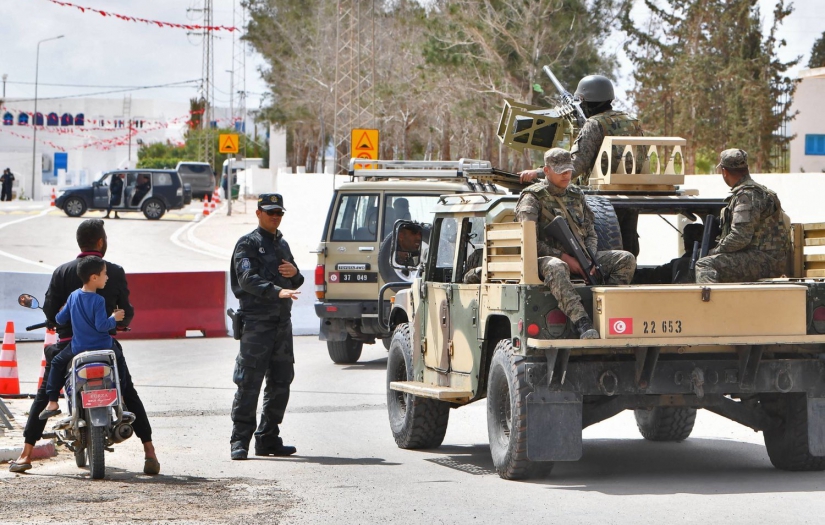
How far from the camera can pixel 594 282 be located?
868 centimetres

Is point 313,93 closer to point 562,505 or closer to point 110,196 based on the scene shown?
point 110,196

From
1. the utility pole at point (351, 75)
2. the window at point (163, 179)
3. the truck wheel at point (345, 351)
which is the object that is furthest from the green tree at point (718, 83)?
the truck wheel at point (345, 351)

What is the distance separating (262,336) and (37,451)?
6.01 ft

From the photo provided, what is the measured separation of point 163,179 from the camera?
51.5 m

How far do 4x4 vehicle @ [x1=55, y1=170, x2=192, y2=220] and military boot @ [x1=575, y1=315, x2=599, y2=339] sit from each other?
43.5 metres

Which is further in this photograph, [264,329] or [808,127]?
[808,127]

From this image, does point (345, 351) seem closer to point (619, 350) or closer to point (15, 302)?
point (15, 302)

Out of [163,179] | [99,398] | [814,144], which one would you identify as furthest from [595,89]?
[163,179]

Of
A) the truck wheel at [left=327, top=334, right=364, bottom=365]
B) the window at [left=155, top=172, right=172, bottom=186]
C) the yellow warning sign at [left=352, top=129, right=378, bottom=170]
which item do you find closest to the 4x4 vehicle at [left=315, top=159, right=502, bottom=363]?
the truck wheel at [left=327, top=334, right=364, bottom=365]

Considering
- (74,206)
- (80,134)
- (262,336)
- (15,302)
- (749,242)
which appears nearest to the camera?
(749,242)

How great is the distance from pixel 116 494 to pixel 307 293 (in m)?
13.1

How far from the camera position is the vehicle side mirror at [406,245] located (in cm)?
1069

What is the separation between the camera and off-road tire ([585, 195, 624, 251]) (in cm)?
930

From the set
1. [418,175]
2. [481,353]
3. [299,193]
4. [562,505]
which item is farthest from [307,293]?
[299,193]
